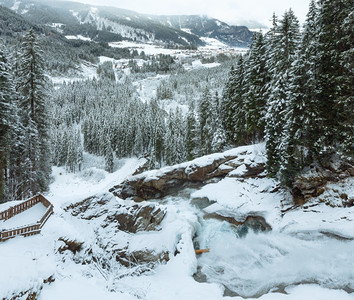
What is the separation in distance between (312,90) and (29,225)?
22980mm

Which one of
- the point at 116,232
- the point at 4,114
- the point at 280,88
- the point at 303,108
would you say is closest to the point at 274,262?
the point at 116,232

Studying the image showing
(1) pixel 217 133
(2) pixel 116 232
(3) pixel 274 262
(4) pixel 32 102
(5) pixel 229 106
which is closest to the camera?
(3) pixel 274 262

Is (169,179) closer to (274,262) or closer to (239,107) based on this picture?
(239,107)

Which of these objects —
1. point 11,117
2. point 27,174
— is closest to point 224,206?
point 27,174

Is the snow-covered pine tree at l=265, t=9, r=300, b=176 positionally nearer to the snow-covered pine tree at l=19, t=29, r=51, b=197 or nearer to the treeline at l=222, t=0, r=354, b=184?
the treeline at l=222, t=0, r=354, b=184

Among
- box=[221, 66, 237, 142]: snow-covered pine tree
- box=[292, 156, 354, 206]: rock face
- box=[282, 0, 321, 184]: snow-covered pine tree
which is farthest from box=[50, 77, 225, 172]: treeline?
box=[292, 156, 354, 206]: rock face

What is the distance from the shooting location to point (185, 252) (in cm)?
1541

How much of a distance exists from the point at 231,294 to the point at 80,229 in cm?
1077

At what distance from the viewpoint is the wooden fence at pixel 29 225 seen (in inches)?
447

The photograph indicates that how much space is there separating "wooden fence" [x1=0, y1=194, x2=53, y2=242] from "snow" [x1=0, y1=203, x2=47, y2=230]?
27cm

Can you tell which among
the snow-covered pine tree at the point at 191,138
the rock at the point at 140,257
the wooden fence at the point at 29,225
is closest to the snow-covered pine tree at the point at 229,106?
the snow-covered pine tree at the point at 191,138

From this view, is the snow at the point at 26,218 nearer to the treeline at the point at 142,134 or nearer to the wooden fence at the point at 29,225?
the wooden fence at the point at 29,225

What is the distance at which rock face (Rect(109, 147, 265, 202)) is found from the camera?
2870 centimetres

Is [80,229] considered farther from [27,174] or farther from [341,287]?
[341,287]
